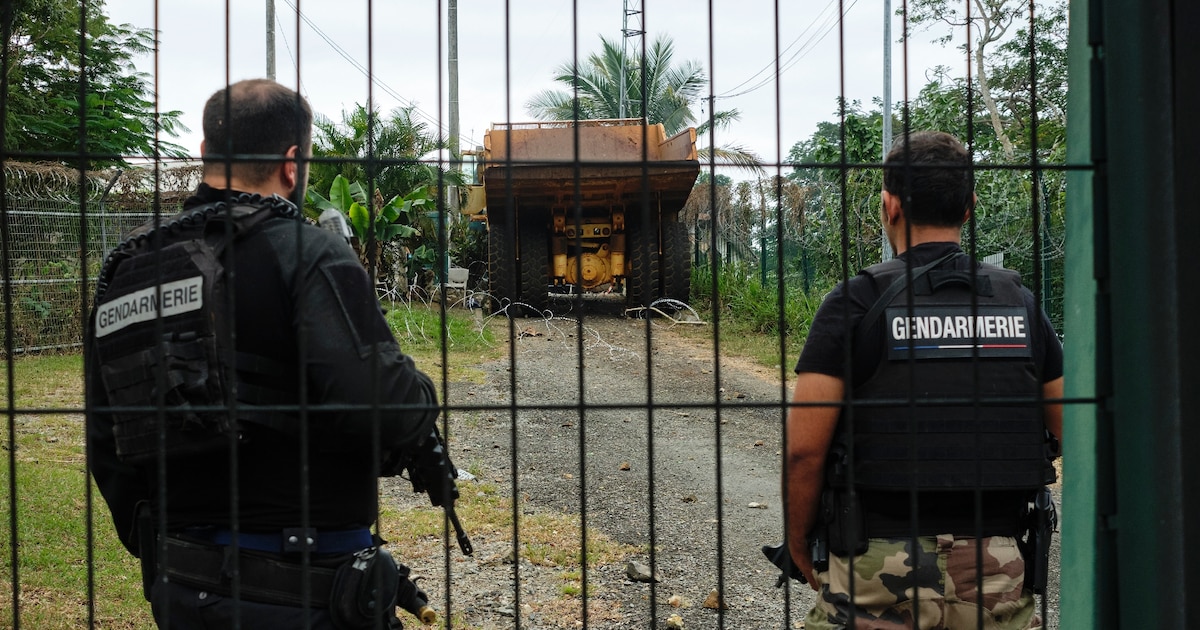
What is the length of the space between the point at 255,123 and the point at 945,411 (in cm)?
153

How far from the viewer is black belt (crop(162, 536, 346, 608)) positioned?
→ 1946 millimetres

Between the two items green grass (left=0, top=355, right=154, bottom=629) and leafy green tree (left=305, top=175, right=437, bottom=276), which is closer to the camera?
green grass (left=0, top=355, right=154, bottom=629)

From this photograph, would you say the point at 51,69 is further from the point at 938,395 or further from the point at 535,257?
the point at 938,395

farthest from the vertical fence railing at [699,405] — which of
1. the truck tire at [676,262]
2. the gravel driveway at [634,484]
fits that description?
the truck tire at [676,262]

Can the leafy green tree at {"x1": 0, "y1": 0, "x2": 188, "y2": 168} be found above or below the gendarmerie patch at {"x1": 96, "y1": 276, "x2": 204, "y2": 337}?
above

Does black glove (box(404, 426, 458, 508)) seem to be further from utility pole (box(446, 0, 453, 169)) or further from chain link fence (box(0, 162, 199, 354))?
chain link fence (box(0, 162, 199, 354))

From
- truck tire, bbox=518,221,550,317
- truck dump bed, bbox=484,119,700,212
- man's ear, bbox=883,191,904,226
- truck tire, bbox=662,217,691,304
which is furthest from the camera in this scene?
truck tire, bbox=662,217,691,304

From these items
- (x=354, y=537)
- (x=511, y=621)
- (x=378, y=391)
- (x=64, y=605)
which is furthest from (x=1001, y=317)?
(x=64, y=605)

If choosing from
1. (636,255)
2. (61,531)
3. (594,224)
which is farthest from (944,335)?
(594,224)

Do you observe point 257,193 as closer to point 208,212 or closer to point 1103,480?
point 208,212

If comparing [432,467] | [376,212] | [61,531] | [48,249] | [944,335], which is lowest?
[61,531]

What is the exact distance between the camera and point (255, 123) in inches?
78.3

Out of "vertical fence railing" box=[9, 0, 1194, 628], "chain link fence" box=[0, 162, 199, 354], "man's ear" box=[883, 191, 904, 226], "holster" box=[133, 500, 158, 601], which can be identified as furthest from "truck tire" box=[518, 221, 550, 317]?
"holster" box=[133, 500, 158, 601]

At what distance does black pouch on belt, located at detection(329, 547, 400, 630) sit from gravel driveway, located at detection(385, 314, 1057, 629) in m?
0.28
